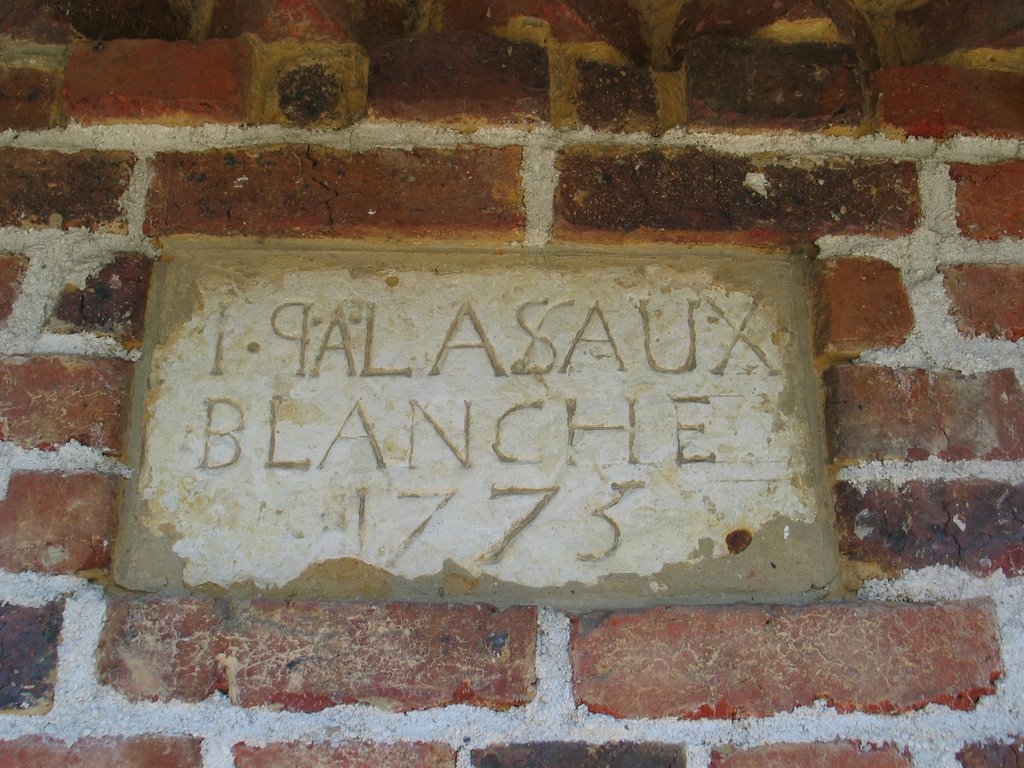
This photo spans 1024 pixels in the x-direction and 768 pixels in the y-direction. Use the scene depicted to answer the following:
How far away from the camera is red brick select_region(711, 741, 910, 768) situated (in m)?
0.89

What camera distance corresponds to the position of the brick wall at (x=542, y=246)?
2.98 ft

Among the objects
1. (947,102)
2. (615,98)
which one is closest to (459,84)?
(615,98)

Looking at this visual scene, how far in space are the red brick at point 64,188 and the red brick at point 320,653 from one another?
445 millimetres

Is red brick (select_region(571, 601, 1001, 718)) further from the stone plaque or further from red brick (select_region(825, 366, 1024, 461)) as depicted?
red brick (select_region(825, 366, 1024, 461))

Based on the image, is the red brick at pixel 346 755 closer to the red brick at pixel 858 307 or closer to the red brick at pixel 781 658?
the red brick at pixel 781 658

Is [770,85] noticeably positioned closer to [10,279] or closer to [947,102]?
[947,102]

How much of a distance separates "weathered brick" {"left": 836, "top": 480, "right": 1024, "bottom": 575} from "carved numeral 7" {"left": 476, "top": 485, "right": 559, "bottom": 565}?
0.32 m

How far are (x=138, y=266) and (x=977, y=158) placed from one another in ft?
3.29

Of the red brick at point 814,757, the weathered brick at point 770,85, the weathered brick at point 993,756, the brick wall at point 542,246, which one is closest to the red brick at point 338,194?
the brick wall at point 542,246

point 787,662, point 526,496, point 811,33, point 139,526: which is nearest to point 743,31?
point 811,33

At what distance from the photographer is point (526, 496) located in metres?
0.99

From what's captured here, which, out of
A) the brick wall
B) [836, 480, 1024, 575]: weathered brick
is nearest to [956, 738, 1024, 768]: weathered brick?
the brick wall

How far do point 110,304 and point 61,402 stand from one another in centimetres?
12

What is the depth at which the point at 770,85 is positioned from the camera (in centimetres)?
109
